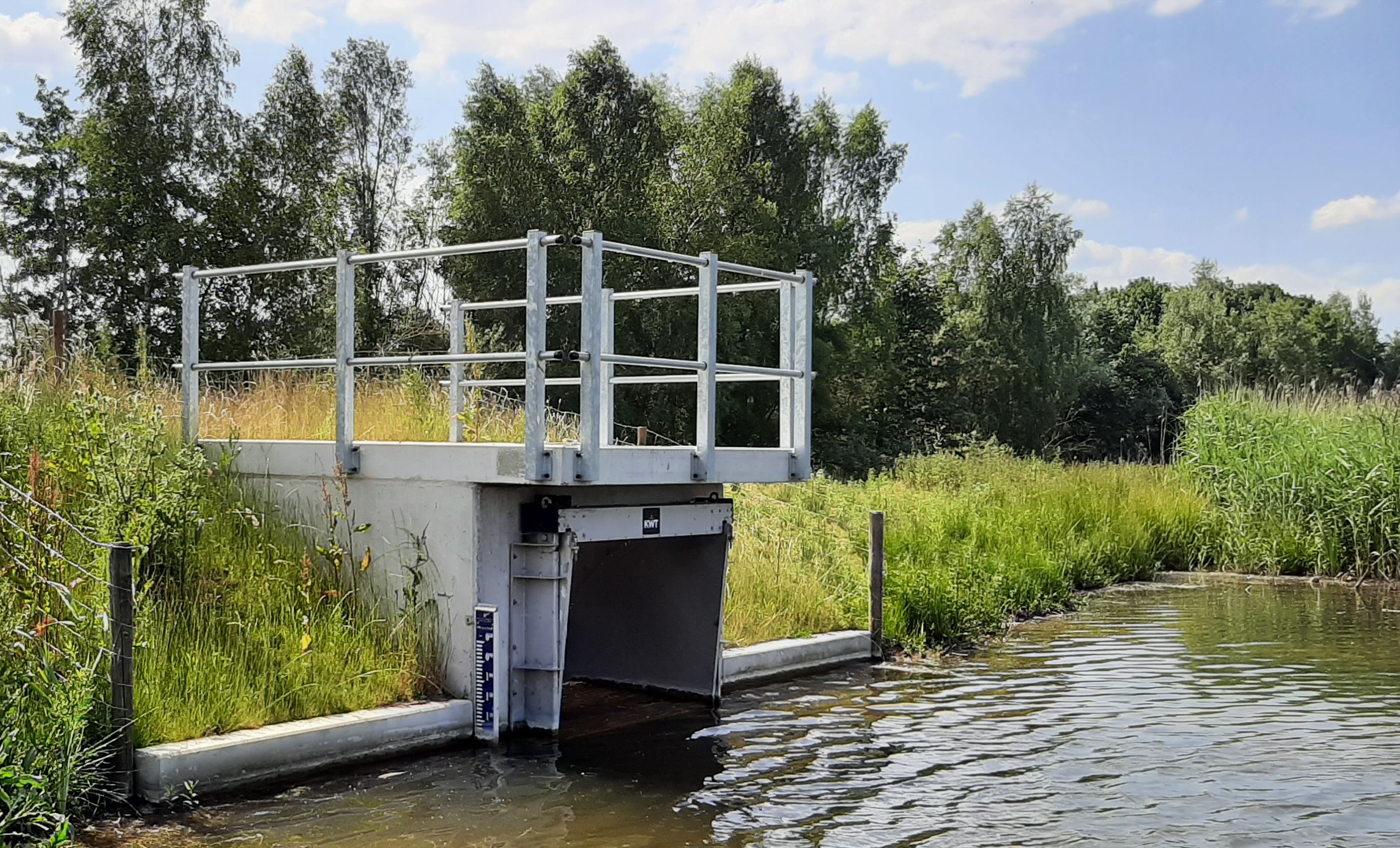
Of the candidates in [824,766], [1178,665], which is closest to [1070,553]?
[1178,665]

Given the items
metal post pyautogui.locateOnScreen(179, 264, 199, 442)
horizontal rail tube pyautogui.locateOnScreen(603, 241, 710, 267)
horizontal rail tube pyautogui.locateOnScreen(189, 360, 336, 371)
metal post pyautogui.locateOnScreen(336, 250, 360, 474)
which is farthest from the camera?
metal post pyautogui.locateOnScreen(179, 264, 199, 442)

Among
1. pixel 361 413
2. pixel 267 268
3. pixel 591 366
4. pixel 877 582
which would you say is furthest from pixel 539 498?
pixel 877 582

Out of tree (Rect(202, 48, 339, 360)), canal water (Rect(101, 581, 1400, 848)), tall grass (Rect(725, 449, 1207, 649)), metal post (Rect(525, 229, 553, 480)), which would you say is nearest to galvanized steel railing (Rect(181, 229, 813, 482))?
metal post (Rect(525, 229, 553, 480))

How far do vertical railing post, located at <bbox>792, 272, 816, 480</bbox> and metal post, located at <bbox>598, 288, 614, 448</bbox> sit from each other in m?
1.43

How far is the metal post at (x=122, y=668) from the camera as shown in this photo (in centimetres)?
668

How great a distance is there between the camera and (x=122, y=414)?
9797mm

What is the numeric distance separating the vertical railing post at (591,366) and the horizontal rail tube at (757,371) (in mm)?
1107

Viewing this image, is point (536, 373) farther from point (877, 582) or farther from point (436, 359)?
point (877, 582)

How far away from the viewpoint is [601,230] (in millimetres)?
41531

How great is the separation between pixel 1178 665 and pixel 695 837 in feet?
22.7

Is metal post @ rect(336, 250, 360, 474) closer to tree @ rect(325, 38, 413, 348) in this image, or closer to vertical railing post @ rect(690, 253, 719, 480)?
vertical railing post @ rect(690, 253, 719, 480)

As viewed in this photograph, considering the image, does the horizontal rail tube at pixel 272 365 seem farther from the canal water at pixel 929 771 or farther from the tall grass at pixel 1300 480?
the tall grass at pixel 1300 480

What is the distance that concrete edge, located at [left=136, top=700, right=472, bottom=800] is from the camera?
6781mm

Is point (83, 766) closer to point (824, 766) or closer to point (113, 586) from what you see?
point (113, 586)
